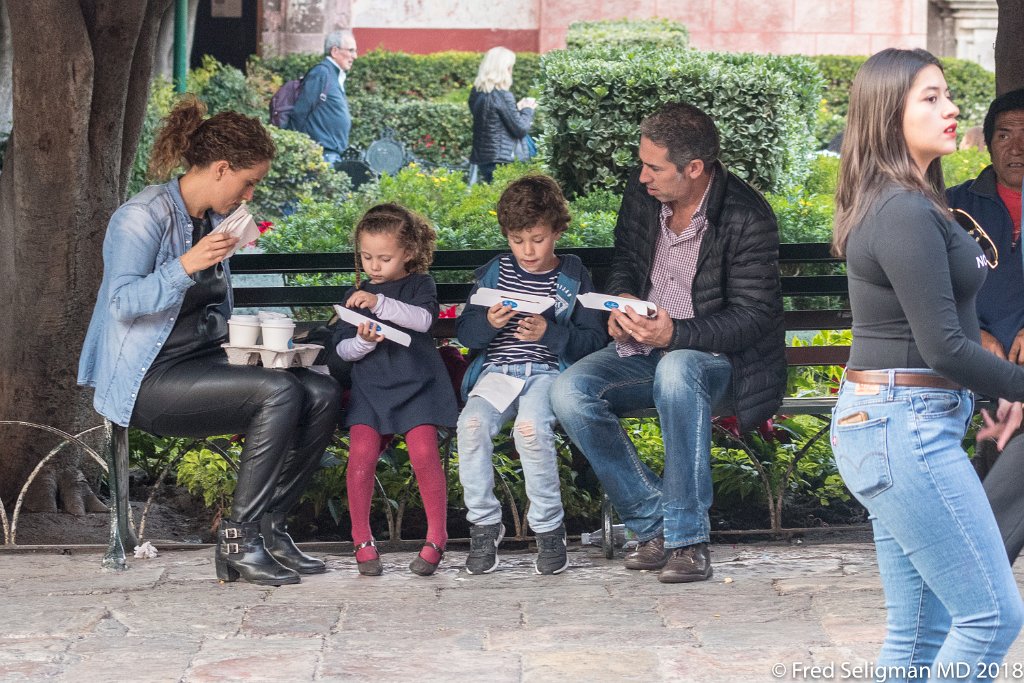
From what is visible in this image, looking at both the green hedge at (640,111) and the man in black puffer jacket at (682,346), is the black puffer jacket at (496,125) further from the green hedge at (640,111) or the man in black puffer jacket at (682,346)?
the man in black puffer jacket at (682,346)

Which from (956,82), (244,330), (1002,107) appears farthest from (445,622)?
(956,82)

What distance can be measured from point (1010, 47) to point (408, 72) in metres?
17.1

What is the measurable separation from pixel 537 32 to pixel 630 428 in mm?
18995

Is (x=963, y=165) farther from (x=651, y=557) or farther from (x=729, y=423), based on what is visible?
(x=651, y=557)

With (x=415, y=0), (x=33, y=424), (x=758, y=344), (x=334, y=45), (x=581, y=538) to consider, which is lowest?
(x=581, y=538)

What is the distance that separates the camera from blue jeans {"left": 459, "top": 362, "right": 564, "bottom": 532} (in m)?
4.84

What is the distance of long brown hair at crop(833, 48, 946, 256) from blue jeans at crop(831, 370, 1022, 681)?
15.6 inches

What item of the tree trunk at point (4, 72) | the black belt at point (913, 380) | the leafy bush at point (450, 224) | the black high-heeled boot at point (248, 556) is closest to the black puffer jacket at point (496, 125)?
the leafy bush at point (450, 224)

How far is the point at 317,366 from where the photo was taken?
5098 mm

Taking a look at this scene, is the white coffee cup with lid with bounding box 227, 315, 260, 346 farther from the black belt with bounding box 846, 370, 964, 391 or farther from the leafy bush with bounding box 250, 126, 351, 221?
the leafy bush with bounding box 250, 126, 351, 221

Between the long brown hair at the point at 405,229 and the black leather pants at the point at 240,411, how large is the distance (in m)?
0.56

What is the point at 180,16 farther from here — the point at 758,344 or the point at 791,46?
the point at 791,46

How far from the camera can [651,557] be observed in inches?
193

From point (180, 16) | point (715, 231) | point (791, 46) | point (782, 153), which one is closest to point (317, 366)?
point (715, 231)
